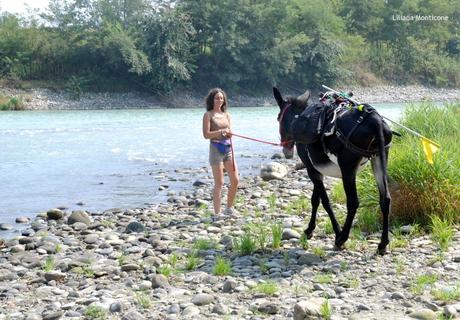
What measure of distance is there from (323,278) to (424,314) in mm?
1191

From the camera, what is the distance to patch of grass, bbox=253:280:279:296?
5.02 meters

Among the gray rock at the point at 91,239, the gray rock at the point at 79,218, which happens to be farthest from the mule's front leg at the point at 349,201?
the gray rock at the point at 79,218

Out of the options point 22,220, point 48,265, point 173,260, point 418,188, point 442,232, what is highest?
point 418,188

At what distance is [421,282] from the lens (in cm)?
507

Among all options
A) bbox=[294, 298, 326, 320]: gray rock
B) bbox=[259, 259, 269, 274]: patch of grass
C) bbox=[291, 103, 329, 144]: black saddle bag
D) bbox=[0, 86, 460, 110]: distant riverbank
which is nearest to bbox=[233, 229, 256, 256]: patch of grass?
bbox=[259, 259, 269, 274]: patch of grass

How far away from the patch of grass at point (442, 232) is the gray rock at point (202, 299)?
8.51 ft

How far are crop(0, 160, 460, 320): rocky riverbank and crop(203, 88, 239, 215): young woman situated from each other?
0.64 m

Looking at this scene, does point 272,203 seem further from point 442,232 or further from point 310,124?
point 442,232

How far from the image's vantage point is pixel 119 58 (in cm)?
5797

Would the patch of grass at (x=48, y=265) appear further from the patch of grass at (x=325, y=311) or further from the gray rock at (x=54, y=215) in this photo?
the gray rock at (x=54, y=215)

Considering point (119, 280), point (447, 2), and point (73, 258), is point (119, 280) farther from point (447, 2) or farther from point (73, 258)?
point (447, 2)

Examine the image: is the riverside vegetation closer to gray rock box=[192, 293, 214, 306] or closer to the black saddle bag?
gray rock box=[192, 293, 214, 306]

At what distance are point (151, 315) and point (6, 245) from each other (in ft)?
12.5

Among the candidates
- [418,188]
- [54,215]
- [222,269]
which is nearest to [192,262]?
[222,269]
